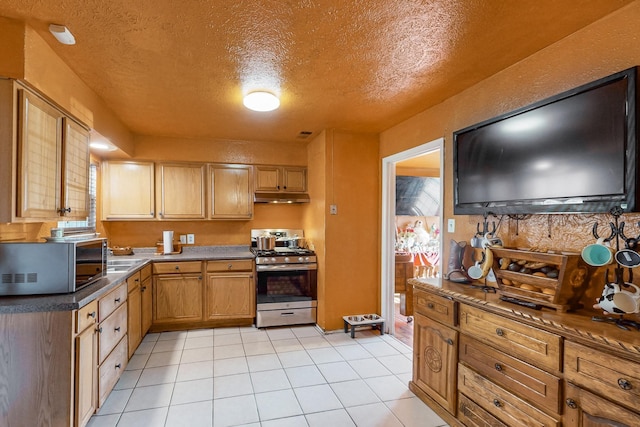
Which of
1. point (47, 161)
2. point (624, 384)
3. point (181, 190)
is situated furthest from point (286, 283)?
point (624, 384)

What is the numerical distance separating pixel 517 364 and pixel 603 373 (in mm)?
409

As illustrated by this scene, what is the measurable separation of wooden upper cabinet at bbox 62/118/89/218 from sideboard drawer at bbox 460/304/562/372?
2.77 metres

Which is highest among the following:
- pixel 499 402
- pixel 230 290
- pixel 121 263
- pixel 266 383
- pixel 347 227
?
pixel 347 227

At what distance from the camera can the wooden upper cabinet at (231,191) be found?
4.32 metres

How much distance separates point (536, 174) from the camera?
189 centimetres

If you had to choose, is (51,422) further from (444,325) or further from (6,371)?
(444,325)

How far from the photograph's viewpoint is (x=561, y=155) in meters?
1.76

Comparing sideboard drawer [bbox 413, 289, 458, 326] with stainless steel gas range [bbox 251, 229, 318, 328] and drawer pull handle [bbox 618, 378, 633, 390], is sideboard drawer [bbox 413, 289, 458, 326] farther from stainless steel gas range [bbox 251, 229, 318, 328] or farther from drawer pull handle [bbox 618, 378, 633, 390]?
stainless steel gas range [bbox 251, 229, 318, 328]

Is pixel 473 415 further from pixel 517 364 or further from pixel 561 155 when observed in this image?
pixel 561 155

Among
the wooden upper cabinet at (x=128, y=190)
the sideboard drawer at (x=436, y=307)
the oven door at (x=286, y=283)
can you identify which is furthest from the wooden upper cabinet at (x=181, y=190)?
the sideboard drawer at (x=436, y=307)

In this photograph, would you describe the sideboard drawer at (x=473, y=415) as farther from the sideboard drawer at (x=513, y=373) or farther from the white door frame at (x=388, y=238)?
the white door frame at (x=388, y=238)

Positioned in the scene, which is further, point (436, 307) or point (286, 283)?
point (286, 283)

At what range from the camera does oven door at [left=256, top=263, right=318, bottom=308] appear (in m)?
3.99

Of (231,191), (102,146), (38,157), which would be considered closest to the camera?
(38,157)
